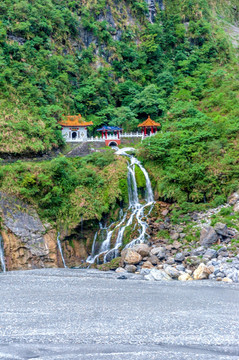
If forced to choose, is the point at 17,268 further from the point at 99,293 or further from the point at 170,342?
the point at 170,342

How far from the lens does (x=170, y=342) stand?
7.98 metres

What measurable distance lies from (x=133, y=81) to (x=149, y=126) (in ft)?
37.1

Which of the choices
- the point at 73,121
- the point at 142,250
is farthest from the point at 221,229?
the point at 73,121

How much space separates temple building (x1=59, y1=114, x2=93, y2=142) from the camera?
33.5 m

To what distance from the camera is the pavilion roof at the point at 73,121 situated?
3359 centimetres

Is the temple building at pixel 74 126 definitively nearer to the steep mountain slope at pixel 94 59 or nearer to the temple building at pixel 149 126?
the steep mountain slope at pixel 94 59

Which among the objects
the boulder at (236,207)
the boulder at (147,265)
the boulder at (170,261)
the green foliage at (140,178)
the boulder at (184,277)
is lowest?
the boulder at (184,277)

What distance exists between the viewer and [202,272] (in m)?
16.2

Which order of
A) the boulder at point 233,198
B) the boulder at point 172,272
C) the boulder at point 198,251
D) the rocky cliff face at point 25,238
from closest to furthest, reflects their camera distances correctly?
1. the boulder at point 172,272
2. the boulder at point 198,251
3. the rocky cliff face at point 25,238
4. the boulder at point 233,198

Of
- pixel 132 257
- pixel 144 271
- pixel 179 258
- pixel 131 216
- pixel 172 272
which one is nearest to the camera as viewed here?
pixel 172 272

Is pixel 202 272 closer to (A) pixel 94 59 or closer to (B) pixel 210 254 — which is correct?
(B) pixel 210 254

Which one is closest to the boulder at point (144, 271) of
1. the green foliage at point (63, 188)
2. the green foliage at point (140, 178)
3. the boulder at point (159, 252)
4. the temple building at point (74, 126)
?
the boulder at point (159, 252)

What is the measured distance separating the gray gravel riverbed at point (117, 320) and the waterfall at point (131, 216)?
7.03 meters

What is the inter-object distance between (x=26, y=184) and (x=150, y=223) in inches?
371
